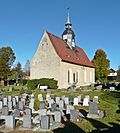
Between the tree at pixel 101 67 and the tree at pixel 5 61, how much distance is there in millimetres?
20627

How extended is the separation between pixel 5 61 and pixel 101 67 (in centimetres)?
2278

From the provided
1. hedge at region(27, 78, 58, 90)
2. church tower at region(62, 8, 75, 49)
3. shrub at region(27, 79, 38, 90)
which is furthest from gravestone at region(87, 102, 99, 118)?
church tower at region(62, 8, 75, 49)

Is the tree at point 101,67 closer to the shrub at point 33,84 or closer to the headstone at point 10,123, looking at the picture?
the shrub at point 33,84

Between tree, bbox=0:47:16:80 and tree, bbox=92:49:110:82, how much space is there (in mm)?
20627

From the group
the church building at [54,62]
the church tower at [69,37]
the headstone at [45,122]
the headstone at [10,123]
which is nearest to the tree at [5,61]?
the church tower at [69,37]

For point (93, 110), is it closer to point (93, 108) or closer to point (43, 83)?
point (93, 108)

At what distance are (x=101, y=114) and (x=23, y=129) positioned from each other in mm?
4635

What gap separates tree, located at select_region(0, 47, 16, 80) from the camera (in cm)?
5762

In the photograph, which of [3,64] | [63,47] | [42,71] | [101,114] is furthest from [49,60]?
[101,114]

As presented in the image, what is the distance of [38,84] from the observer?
3716 centimetres

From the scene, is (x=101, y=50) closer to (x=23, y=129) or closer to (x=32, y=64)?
(x=32, y=64)

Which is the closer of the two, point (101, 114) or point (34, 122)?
point (34, 122)

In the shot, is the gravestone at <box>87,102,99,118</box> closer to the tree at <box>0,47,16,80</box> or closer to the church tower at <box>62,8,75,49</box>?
the church tower at <box>62,8,75,49</box>

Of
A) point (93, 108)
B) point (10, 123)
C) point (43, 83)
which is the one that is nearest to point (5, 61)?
→ point (43, 83)
